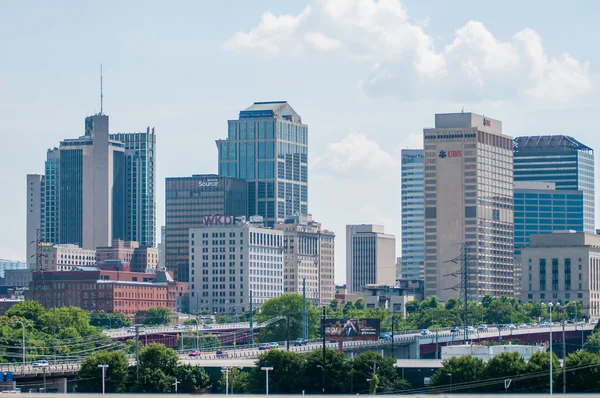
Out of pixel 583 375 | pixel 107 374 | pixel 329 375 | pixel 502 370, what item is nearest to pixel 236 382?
pixel 329 375

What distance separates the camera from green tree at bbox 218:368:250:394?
608ft

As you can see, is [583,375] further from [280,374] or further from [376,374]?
[280,374]

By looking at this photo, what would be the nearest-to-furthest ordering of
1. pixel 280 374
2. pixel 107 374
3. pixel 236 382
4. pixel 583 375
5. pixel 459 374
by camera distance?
pixel 583 375 → pixel 459 374 → pixel 107 374 → pixel 280 374 → pixel 236 382

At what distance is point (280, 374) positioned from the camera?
7259 inches

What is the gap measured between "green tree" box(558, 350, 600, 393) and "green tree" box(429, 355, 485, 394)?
1122cm

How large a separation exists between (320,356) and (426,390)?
1338 cm

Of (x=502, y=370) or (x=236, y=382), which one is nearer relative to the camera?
(x=502, y=370)

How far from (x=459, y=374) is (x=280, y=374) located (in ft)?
69.3

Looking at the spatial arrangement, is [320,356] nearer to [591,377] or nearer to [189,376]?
[189,376]

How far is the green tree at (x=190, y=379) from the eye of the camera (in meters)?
185

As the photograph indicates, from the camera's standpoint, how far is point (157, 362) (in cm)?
18462

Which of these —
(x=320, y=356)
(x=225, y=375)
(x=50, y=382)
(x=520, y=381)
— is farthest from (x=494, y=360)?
(x=50, y=382)

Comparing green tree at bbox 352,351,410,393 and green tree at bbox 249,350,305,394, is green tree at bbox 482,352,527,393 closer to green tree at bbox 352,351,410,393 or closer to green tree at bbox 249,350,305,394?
green tree at bbox 352,351,410,393

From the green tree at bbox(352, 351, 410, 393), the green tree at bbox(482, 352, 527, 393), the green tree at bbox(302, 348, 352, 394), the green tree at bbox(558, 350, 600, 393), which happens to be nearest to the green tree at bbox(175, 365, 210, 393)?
the green tree at bbox(302, 348, 352, 394)
